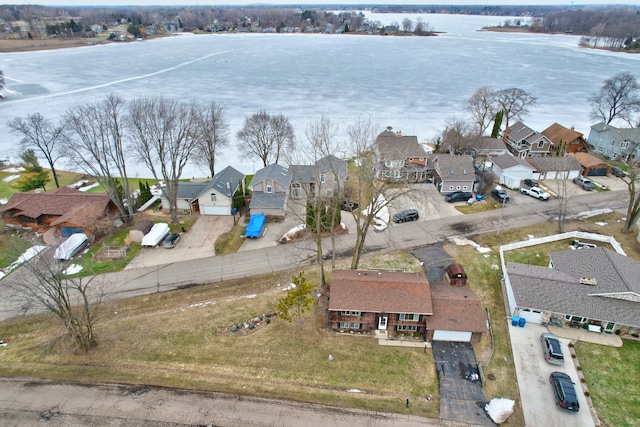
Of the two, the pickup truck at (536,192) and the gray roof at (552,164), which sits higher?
the gray roof at (552,164)

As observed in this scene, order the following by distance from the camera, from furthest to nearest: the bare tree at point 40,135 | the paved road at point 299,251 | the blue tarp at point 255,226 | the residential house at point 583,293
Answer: the bare tree at point 40,135 < the blue tarp at point 255,226 < the paved road at point 299,251 < the residential house at point 583,293

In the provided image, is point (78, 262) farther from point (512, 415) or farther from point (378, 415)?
point (512, 415)

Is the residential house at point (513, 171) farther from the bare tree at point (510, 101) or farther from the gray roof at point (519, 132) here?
the bare tree at point (510, 101)

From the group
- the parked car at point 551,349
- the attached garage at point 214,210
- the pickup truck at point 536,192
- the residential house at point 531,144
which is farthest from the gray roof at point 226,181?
the residential house at point 531,144

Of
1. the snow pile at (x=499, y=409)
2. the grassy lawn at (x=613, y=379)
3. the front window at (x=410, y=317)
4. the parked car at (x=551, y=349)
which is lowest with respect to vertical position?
the snow pile at (x=499, y=409)

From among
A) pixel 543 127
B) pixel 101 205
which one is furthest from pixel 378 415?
pixel 543 127

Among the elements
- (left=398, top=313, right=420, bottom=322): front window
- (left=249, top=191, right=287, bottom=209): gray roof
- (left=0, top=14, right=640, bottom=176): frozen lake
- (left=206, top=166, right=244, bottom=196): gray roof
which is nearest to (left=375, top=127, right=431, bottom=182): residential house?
(left=0, top=14, right=640, bottom=176): frozen lake
